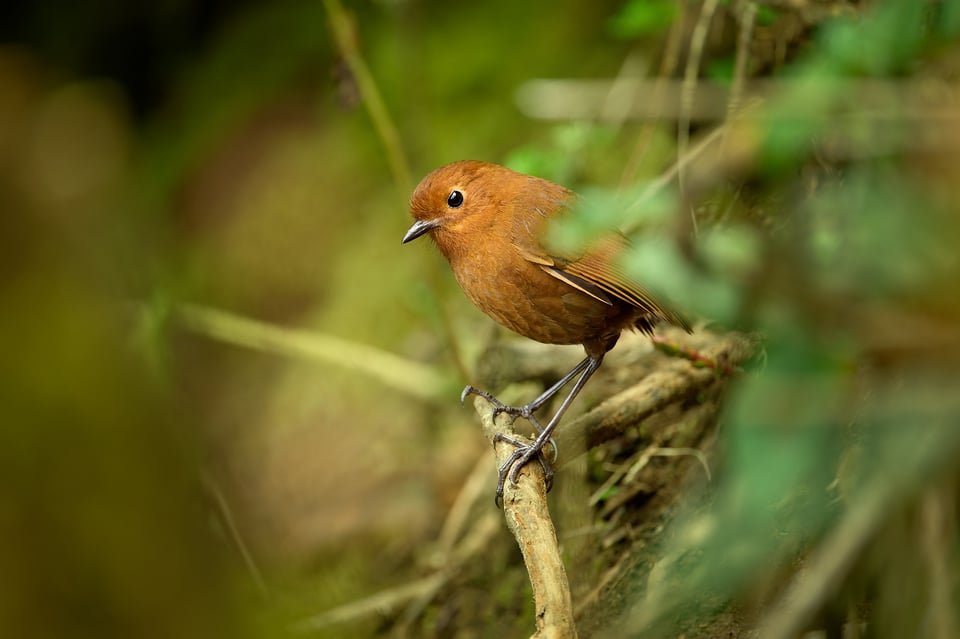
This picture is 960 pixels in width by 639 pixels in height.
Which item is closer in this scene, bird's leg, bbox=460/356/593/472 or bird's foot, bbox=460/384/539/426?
bird's leg, bbox=460/356/593/472

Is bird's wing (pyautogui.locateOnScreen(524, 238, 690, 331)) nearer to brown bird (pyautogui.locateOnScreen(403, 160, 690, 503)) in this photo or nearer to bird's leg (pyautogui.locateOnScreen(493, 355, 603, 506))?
brown bird (pyautogui.locateOnScreen(403, 160, 690, 503))

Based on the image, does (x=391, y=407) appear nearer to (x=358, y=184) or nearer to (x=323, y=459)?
(x=323, y=459)

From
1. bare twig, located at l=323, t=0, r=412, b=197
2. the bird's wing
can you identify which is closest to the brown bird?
the bird's wing

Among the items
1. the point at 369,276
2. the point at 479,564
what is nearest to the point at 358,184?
the point at 369,276

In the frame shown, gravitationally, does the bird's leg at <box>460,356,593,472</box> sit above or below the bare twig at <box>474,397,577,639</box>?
above

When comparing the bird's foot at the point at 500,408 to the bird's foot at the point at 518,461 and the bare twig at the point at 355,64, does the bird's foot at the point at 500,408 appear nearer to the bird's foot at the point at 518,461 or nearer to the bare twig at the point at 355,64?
the bird's foot at the point at 518,461

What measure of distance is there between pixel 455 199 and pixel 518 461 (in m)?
0.99

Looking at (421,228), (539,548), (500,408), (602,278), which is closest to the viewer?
(539,548)

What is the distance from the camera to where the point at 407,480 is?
17.6ft

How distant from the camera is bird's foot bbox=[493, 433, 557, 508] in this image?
2980 millimetres

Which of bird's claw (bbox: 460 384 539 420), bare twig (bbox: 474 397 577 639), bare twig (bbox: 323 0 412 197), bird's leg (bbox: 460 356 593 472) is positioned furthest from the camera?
bare twig (bbox: 323 0 412 197)

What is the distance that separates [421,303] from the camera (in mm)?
5371

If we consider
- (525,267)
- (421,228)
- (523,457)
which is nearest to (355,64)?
(421,228)

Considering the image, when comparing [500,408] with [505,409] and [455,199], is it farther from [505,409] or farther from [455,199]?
[455,199]
